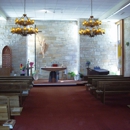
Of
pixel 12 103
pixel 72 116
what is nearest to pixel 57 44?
pixel 72 116

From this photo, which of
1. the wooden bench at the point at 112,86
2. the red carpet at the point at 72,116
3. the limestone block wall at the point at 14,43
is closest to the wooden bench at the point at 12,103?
the red carpet at the point at 72,116

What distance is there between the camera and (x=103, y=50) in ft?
43.7

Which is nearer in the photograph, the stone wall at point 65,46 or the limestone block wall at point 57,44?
the stone wall at point 65,46

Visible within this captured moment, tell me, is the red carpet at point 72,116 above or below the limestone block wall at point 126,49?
below

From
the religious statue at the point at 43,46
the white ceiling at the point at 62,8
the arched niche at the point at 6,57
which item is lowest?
the arched niche at the point at 6,57

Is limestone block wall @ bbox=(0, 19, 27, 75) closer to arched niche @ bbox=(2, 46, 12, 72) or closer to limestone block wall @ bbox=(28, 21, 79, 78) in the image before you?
arched niche @ bbox=(2, 46, 12, 72)

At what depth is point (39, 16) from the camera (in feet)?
41.1

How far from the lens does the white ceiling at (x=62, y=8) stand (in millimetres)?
9406

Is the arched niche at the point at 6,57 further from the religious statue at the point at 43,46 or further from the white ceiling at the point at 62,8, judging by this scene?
the religious statue at the point at 43,46

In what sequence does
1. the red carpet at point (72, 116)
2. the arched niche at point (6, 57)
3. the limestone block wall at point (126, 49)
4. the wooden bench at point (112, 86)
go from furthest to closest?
the arched niche at point (6, 57), the limestone block wall at point (126, 49), the wooden bench at point (112, 86), the red carpet at point (72, 116)

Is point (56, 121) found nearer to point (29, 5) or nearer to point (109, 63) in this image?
point (29, 5)

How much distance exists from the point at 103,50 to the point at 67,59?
85.8 inches

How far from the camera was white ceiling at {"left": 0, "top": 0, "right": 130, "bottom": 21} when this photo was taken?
9406mm

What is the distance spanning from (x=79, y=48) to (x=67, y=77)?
187 centimetres
